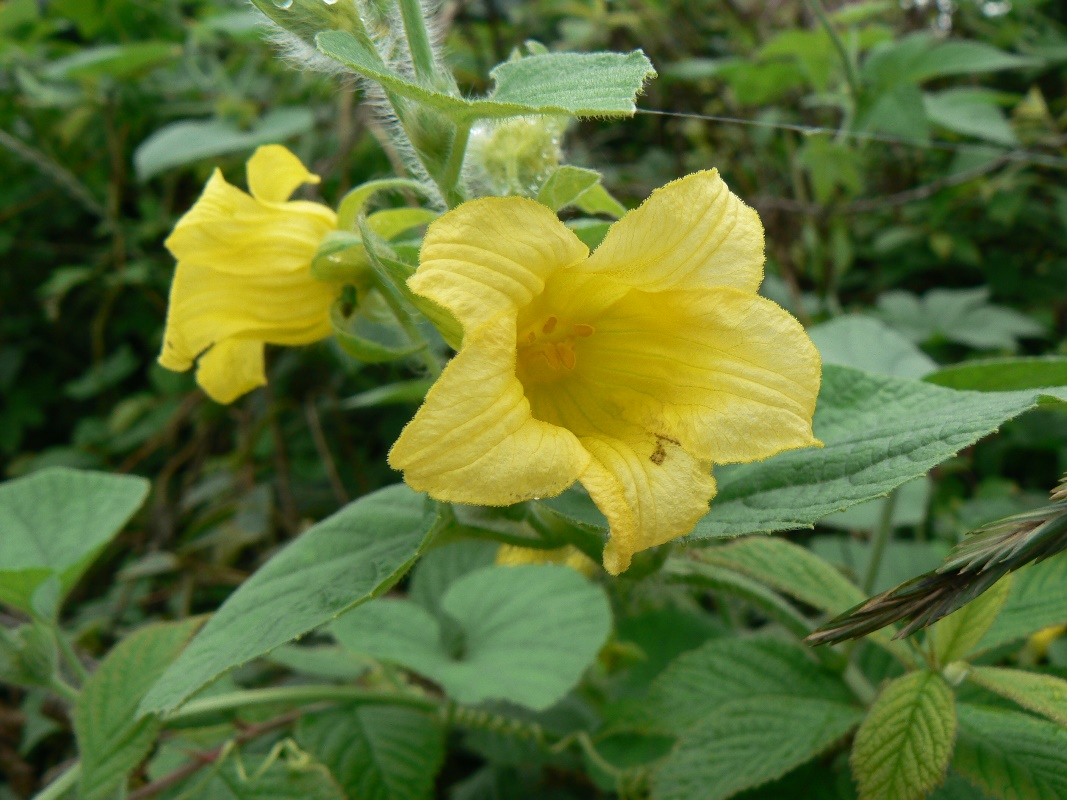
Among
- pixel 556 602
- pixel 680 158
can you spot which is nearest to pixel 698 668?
pixel 556 602

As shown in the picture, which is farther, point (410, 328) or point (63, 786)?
point (63, 786)

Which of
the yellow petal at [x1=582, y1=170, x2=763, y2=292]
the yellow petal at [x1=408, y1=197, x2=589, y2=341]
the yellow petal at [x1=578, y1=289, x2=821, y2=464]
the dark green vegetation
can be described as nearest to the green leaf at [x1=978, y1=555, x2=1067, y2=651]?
the dark green vegetation

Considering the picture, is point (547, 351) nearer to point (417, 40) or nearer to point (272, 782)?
point (417, 40)

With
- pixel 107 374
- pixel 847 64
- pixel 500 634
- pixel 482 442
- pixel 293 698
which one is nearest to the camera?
pixel 482 442

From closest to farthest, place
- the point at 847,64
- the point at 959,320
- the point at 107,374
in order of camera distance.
Answer: the point at 847,64 → the point at 959,320 → the point at 107,374

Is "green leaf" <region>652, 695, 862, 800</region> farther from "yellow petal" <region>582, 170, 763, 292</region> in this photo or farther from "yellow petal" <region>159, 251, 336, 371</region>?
"yellow petal" <region>159, 251, 336, 371</region>

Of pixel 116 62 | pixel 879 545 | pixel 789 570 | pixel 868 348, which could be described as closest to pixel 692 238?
pixel 789 570

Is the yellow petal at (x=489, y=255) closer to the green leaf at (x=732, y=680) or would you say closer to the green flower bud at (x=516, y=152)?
the green flower bud at (x=516, y=152)
